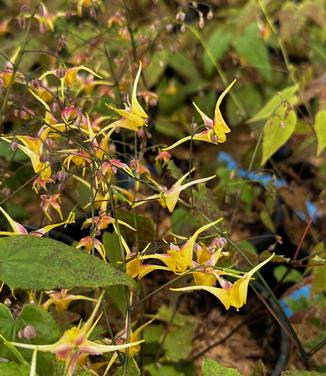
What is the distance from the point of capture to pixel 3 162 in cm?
101

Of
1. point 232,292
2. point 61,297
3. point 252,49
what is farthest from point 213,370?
point 252,49

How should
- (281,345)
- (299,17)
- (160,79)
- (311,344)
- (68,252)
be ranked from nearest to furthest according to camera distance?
1. (68,252)
2. (311,344)
3. (281,345)
4. (299,17)
5. (160,79)

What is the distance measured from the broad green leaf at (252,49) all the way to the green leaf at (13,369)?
1.23 m

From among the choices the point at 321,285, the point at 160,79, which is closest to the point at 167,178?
the point at 321,285

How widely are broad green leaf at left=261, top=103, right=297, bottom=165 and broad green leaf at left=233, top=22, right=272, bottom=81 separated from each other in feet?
2.15

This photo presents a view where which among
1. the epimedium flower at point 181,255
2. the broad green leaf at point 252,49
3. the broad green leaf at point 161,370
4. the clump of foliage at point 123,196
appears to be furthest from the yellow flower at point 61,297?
the broad green leaf at point 252,49

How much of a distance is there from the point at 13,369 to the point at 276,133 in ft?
1.96

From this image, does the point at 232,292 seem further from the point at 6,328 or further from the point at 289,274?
the point at 289,274

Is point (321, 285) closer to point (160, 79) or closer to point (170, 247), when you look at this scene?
point (170, 247)

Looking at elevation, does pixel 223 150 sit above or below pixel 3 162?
below

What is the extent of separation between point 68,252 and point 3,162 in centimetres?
52

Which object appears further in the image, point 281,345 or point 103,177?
point 281,345

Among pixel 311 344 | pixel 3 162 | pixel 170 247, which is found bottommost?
pixel 311 344

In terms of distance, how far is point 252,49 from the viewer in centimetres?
168
